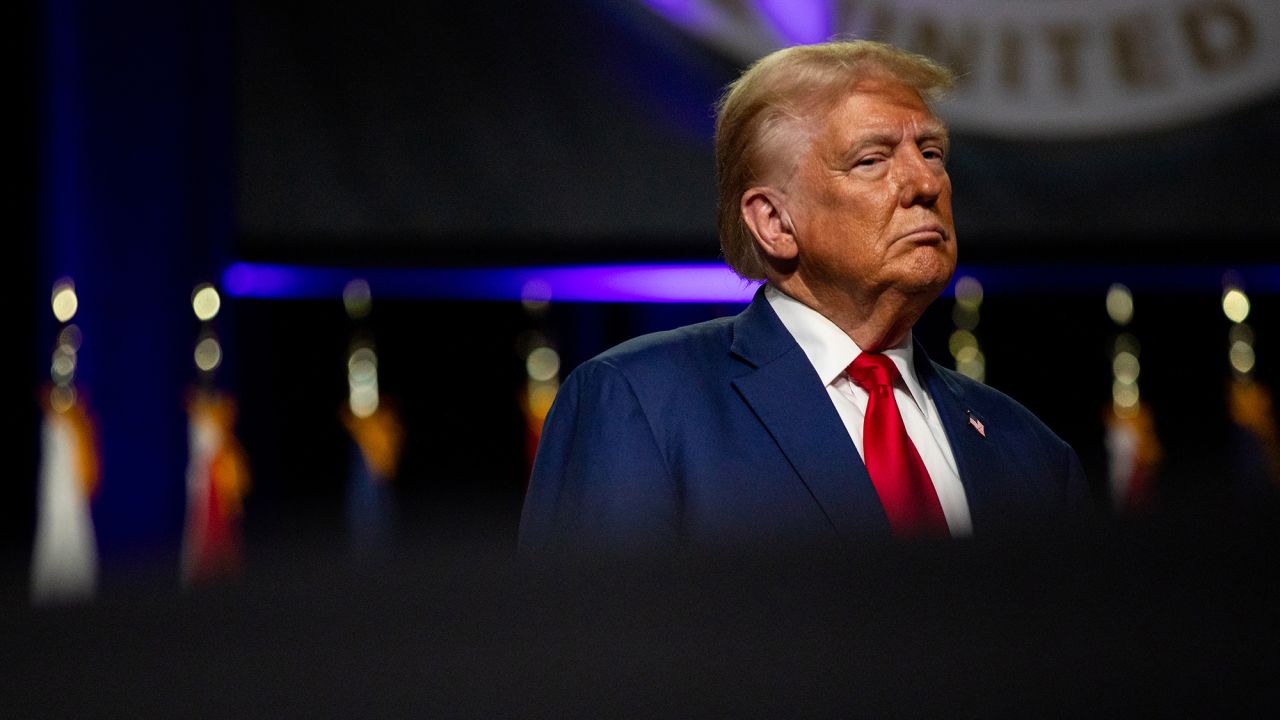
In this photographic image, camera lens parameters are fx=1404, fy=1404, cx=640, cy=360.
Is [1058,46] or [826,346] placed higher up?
[1058,46]

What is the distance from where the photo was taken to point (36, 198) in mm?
3070

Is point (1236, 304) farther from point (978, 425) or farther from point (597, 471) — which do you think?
point (597, 471)

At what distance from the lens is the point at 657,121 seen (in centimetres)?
274

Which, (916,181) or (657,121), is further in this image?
(657,121)

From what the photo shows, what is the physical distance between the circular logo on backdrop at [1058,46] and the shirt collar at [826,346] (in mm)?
1344

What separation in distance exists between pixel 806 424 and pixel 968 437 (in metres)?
0.21

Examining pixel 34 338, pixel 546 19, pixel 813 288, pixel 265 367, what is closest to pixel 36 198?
pixel 34 338

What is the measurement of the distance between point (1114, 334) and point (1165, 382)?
0.18 metres

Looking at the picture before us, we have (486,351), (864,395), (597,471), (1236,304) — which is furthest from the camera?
(486,351)

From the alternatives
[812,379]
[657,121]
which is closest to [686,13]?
[657,121]

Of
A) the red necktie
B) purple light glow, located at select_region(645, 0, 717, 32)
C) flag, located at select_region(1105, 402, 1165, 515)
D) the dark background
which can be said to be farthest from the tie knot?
flag, located at select_region(1105, 402, 1165, 515)

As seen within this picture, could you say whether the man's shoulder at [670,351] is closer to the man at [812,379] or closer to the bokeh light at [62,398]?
the man at [812,379]

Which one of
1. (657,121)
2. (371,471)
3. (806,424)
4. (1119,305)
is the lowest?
(371,471)

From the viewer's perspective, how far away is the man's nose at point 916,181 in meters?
1.41
